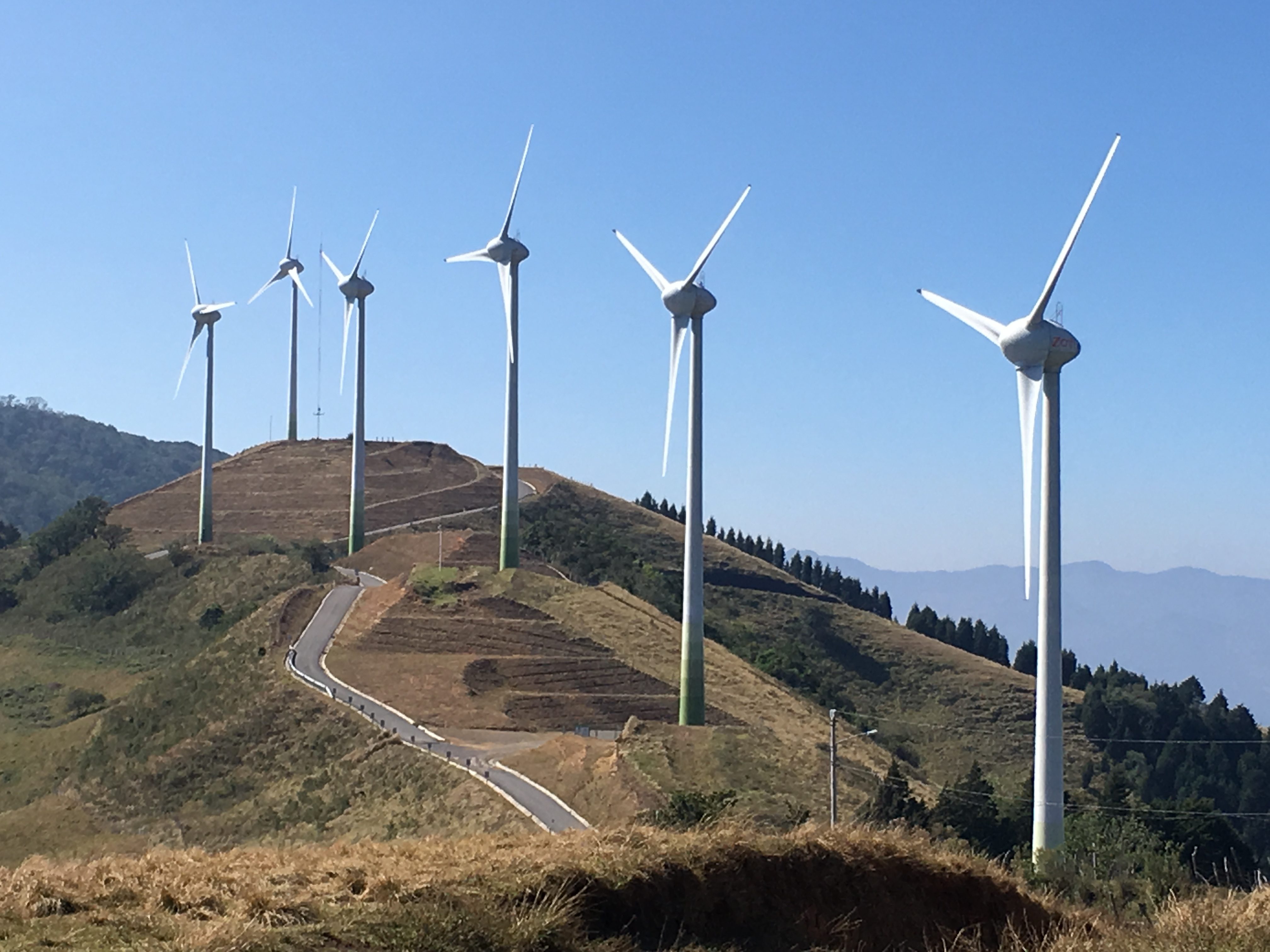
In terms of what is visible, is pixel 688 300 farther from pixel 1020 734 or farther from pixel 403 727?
pixel 1020 734

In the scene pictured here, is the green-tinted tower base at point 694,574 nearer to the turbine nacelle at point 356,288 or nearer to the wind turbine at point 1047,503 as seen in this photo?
the wind turbine at point 1047,503

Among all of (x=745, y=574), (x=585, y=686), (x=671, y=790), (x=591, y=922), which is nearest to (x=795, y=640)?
(x=745, y=574)

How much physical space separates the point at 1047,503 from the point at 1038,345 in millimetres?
5467

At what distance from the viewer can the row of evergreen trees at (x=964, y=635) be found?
14312cm

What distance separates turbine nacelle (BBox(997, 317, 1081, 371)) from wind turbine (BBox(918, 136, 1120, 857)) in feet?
0.08

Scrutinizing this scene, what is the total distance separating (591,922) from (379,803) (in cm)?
3938

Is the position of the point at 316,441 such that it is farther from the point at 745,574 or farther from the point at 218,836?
the point at 218,836

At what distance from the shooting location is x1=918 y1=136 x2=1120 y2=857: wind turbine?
46.7 meters

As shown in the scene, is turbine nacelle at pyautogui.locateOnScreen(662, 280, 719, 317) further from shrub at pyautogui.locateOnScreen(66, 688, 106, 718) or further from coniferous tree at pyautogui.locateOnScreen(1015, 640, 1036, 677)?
coniferous tree at pyautogui.locateOnScreen(1015, 640, 1036, 677)

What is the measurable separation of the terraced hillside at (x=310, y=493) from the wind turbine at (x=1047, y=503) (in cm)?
9262

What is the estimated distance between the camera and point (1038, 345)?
48438mm

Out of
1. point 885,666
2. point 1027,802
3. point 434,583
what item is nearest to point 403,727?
point 434,583

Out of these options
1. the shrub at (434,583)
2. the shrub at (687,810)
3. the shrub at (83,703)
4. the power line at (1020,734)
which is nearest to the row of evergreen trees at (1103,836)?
the shrub at (687,810)

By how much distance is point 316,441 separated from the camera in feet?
531
